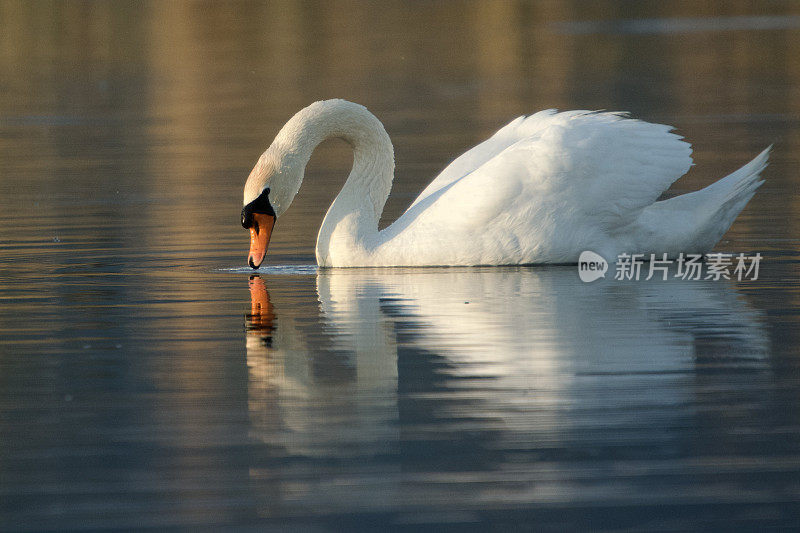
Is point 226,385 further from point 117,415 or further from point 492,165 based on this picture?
point 492,165

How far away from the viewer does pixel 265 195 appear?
1060 cm

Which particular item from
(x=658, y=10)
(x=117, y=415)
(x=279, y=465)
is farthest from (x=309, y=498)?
(x=658, y=10)

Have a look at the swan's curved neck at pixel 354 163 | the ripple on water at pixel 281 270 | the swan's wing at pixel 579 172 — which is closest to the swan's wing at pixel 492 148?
the swan's wing at pixel 579 172

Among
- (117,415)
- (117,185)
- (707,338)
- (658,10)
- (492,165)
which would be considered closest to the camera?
(117,415)

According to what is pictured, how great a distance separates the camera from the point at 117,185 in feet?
51.7

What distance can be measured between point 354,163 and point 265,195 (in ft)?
3.03

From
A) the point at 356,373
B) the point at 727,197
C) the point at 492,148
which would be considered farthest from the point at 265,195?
the point at 356,373

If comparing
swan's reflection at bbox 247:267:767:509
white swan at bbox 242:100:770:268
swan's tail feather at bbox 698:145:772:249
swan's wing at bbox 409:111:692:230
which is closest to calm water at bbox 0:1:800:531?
swan's reflection at bbox 247:267:767:509

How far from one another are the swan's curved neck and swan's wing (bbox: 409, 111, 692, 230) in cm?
50

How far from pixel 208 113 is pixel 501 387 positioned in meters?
18.0

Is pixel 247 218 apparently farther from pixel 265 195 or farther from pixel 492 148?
pixel 492 148

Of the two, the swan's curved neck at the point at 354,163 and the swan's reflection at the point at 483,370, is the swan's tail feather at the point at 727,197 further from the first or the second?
the swan's curved neck at the point at 354,163

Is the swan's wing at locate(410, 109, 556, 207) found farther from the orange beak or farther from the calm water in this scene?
the orange beak

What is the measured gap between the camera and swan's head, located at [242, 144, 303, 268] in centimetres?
1044
